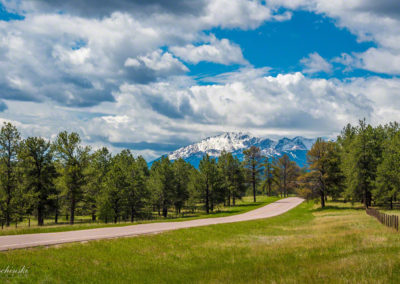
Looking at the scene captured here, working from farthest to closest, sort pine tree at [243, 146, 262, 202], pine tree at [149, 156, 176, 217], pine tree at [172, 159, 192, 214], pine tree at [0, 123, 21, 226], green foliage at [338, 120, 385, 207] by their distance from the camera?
pine tree at [243, 146, 262, 202] → pine tree at [172, 159, 192, 214] → pine tree at [149, 156, 176, 217] → green foliage at [338, 120, 385, 207] → pine tree at [0, 123, 21, 226]

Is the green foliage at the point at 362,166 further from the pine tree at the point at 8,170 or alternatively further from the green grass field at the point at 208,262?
the pine tree at the point at 8,170

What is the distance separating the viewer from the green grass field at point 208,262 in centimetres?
1130

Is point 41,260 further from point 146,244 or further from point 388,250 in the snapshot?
point 388,250

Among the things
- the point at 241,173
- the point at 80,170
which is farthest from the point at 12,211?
the point at 241,173

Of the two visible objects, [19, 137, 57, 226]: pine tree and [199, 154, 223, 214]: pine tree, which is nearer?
[19, 137, 57, 226]: pine tree

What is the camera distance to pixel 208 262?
15.9m

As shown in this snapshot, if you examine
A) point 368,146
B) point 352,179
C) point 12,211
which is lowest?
point 12,211

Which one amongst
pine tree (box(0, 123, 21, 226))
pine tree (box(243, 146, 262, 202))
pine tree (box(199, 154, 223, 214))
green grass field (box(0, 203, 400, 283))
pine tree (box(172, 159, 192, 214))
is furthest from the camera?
pine tree (box(243, 146, 262, 202))

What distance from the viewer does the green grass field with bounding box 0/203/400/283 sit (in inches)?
445

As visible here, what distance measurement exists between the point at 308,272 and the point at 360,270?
1.83 metres

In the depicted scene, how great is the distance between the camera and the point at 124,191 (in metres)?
47.4

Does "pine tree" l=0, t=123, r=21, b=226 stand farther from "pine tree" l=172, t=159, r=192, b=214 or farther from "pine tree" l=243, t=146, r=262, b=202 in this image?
"pine tree" l=243, t=146, r=262, b=202

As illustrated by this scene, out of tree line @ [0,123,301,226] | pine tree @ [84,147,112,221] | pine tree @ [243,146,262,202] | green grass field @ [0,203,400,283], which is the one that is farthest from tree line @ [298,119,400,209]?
pine tree @ [84,147,112,221]

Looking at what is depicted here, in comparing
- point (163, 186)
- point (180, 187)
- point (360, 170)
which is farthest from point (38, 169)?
point (360, 170)
